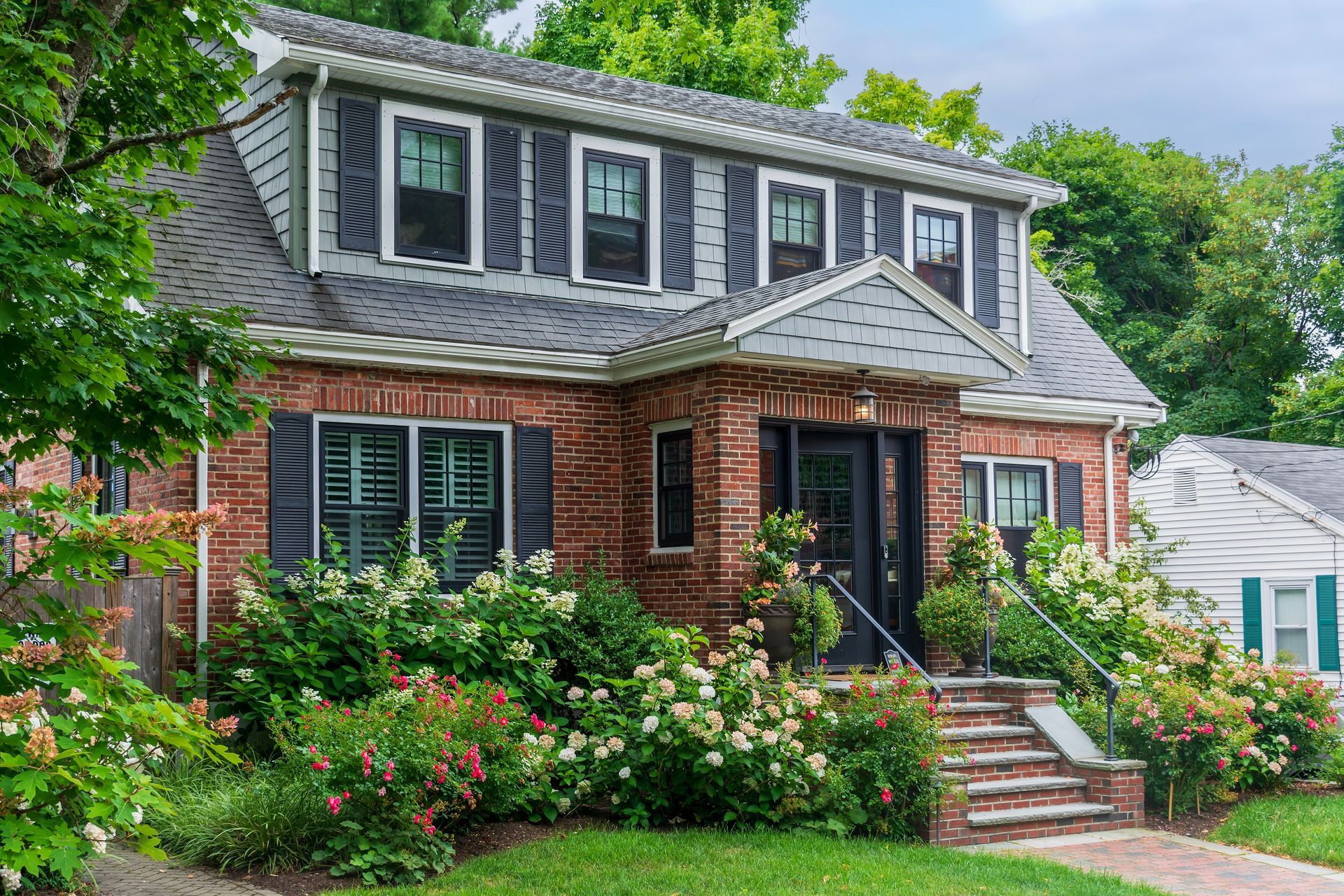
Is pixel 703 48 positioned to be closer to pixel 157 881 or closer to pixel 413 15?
pixel 413 15

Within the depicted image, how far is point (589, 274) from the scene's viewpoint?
12406 mm

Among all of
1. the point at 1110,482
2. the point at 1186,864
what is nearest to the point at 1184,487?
the point at 1110,482

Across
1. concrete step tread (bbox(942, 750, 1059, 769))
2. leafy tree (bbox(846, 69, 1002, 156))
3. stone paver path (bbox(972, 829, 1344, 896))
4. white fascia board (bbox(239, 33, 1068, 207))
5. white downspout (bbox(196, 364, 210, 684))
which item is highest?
leafy tree (bbox(846, 69, 1002, 156))

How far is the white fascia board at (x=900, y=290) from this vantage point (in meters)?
10.5

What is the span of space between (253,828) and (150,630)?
2.69 m

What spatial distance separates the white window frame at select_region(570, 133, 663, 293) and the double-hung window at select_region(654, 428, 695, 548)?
1.75 m

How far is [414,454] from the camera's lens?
11.0 m

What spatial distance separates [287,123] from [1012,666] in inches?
320

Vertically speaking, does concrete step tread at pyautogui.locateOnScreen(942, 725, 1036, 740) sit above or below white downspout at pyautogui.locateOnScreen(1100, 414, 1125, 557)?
below

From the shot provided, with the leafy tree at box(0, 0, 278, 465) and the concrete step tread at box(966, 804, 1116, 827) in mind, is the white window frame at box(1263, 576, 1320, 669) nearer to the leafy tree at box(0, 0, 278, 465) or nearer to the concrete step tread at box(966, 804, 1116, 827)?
the concrete step tread at box(966, 804, 1116, 827)

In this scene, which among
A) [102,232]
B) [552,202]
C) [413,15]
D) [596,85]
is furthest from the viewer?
[413,15]

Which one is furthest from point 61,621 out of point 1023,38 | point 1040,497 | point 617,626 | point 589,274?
point 1023,38

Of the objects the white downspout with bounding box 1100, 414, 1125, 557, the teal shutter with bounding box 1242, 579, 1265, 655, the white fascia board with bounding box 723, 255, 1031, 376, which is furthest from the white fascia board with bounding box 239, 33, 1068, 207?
the teal shutter with bounding box 1242, 579, 1265, 655

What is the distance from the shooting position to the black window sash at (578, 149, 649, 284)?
40.7 ft
